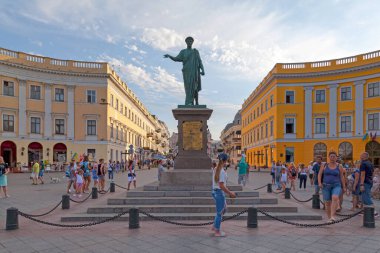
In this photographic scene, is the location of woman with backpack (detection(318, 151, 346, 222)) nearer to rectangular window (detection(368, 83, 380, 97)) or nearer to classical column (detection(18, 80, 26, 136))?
rectangular window (detection(368, 83, 380, 97))

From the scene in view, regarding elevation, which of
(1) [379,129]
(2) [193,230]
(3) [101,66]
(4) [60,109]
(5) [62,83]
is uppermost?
(3) [101,66]

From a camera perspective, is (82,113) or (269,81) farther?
(269,81)

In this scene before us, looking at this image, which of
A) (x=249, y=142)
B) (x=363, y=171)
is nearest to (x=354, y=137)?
(x=249, y=142)

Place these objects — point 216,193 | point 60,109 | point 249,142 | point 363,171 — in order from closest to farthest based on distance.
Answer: point 216,193 → point 363,171 → point 60,109 → point 249,142

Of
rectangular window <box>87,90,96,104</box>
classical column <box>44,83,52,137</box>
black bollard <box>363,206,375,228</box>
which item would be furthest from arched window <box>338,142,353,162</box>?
classical column <box>44,83,52,137</box>

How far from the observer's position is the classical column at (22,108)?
35000 mm

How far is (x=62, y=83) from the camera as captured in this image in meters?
37.9

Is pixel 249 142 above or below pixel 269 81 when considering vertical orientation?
below

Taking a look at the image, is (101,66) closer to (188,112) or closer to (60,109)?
(60,109)

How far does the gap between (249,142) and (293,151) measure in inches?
864

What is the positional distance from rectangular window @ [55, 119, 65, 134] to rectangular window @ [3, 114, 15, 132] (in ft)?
15.2

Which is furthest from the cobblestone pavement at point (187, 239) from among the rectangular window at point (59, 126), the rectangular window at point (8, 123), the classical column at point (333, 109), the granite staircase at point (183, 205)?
the classical column at point (333, 109)

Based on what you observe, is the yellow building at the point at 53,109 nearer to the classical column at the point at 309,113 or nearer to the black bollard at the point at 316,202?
the classical column at the point at 309,113

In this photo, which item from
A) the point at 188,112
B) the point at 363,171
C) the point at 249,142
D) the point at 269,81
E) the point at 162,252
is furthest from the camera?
the point at 249,142
